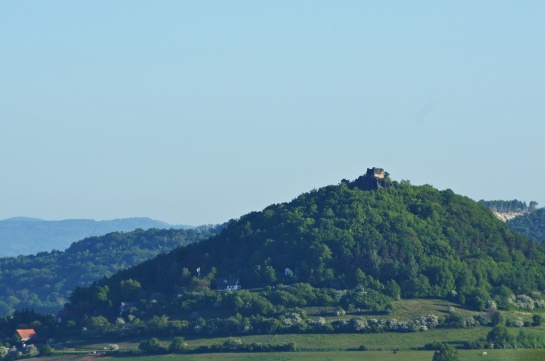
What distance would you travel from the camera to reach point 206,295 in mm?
142125

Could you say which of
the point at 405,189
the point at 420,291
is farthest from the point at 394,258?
the point at 405,189

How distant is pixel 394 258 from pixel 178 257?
26.9m

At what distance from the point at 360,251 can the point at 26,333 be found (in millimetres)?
36550

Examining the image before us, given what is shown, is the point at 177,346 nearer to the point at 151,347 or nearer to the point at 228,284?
the point at 151,347

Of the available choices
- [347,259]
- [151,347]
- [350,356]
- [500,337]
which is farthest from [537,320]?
[151,347]

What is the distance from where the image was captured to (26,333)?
461 ft

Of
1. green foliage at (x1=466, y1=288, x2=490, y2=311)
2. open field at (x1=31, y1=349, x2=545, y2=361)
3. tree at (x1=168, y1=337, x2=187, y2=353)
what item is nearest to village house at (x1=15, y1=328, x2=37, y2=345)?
open field at (x1=31, y1=349, x2=545, y2=361)

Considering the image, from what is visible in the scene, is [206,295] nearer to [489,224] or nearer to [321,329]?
[321,329]

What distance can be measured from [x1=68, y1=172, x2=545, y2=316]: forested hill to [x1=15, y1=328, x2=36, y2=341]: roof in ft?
31.8

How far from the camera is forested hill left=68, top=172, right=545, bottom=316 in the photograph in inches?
5694

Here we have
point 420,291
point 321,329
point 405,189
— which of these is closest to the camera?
point 321,329

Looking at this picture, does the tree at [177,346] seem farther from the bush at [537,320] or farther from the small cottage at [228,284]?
the bush at [537,320]

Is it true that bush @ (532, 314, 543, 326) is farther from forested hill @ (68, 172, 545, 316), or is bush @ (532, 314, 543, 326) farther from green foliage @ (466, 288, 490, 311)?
forested hill @ (68, 172, 545, 316)

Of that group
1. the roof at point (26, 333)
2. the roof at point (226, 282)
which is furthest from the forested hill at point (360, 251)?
the roof at point (26, 333)
